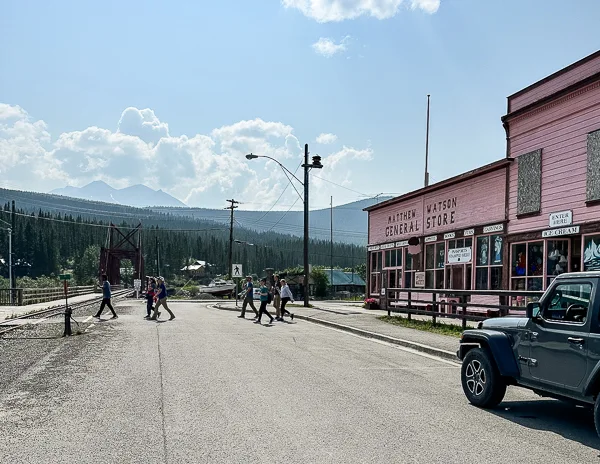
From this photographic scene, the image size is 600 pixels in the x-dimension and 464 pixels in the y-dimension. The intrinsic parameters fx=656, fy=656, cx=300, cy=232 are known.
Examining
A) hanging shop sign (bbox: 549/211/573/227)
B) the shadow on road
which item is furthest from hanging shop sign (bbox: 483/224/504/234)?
the shadow on road

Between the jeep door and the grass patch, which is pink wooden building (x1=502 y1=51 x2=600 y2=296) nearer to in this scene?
the grass patch

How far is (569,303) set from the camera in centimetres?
722

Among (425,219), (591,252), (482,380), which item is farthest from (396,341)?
(425,219)

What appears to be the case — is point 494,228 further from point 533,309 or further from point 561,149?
point 533,309

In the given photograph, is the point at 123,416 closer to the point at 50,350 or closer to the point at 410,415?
the point at 410,415

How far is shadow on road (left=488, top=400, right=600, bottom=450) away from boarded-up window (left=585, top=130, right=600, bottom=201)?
1188 cm

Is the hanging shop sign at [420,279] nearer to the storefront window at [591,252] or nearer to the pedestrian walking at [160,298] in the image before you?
the storefront window at [591,252]

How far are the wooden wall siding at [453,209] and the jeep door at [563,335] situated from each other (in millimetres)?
17168

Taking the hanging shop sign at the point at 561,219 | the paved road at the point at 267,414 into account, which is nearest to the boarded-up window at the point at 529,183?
the hanging shop sign at the point at 561,219

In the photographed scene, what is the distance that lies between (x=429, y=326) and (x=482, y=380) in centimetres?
1167

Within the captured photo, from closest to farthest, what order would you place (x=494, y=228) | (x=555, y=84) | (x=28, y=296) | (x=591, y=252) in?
(x=591, y=252), (x=555, y=84), (x=494, y=228), (x=28, y=296)

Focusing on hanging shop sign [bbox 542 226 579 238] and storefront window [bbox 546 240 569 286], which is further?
storefront window [bbox 546 240 569 286]

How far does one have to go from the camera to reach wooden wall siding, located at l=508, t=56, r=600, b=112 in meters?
19.7

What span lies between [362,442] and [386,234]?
99.3ft
